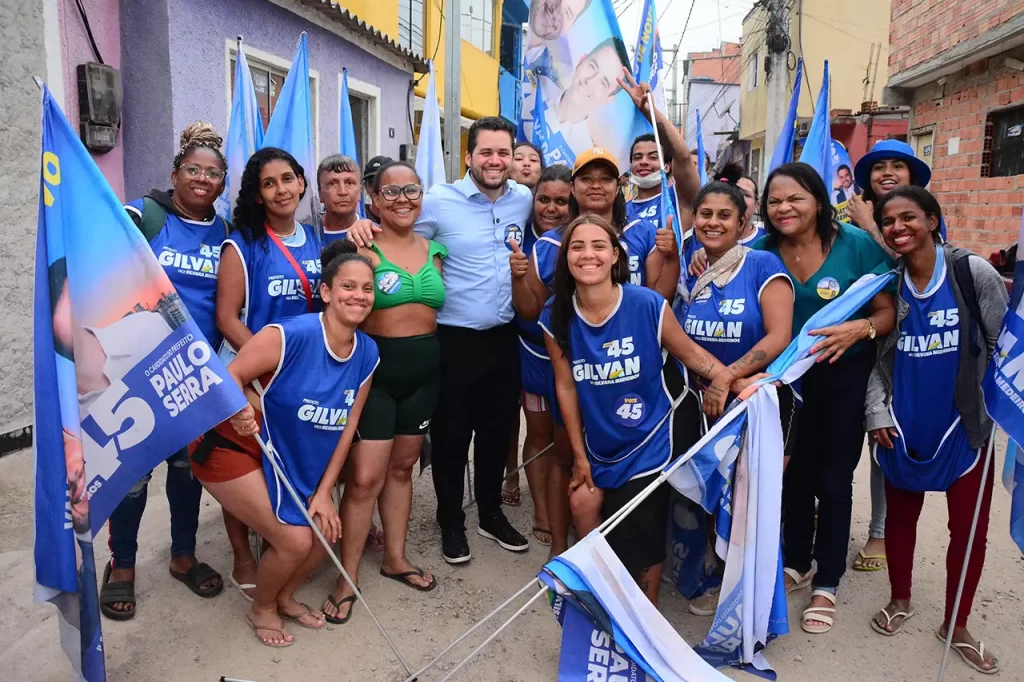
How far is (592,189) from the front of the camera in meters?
3.65

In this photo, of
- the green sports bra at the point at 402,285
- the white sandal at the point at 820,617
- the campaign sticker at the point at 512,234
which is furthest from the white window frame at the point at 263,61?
the white sandal at the point at 820,617

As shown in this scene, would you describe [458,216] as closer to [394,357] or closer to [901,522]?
[394,357]

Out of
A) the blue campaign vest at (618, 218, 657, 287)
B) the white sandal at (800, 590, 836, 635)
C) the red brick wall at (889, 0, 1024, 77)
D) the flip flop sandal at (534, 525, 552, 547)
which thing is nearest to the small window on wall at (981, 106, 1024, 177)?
the red brick wall at (889, 0, 1024, 77)

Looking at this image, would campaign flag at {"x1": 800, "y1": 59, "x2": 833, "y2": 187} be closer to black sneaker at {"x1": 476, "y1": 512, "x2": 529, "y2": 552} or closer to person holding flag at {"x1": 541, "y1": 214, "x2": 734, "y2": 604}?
person holding flag at {"x1": 541, "y1": 214, "x2": 734, "y2": 604}

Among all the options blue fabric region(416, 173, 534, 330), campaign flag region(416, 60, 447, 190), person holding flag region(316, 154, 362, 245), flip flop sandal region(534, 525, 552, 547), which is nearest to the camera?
A: blue fabric region(416, 173, 534, 330)

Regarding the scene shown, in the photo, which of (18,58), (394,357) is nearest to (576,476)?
(394,357)

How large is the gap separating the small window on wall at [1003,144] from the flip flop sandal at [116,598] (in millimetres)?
9340

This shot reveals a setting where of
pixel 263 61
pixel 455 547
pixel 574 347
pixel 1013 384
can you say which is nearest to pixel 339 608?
pixel 455 547

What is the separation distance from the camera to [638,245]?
12.4 feet

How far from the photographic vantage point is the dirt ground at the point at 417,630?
313 centimetres

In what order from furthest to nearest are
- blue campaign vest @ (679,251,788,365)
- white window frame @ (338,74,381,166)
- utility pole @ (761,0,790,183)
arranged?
utility pole @ (761,0,790,183) < white window frame @ (338,74,381,166) < blue campaign vest @ (679,251,788,365)

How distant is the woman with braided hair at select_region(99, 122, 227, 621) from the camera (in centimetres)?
338

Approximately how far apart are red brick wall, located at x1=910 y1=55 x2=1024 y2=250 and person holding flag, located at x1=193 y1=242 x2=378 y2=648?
26.4 ft

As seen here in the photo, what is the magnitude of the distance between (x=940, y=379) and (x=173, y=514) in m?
3.47
